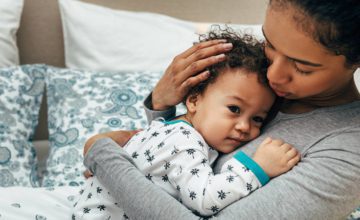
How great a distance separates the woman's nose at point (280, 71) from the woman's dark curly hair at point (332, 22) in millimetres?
92

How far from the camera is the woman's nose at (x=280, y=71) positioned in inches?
39.2

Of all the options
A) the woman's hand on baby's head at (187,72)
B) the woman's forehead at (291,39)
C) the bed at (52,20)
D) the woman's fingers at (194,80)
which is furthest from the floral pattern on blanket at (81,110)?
the woman's forehead at (291,39)

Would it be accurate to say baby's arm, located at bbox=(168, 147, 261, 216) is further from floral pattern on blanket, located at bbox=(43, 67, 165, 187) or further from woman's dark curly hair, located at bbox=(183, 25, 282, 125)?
floral pattern on blanket, located at bbox=(43, 67, 165, 187)

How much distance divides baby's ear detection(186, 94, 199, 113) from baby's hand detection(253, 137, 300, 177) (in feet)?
0.86

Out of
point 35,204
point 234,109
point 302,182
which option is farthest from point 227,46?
point 35,204

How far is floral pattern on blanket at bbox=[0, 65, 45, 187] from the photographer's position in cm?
173

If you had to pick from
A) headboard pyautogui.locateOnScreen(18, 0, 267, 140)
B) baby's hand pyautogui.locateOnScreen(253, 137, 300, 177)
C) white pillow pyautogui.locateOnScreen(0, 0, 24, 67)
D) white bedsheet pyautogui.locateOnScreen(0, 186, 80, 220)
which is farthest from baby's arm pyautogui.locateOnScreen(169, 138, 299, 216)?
headboard pyautogui.locateOnScreen(18, 0, 267, 140)

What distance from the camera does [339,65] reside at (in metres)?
0.97

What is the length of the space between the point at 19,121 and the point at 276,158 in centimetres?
115

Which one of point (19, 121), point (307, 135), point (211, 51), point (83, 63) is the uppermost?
point (211, 51)

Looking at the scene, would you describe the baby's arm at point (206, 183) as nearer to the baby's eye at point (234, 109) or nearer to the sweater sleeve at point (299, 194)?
the sweater sleeve at point (299, 194)

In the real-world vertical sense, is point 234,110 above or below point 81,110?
above

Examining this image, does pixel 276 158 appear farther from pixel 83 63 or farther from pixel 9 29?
pixel 9 29

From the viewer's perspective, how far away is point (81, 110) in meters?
1.86
